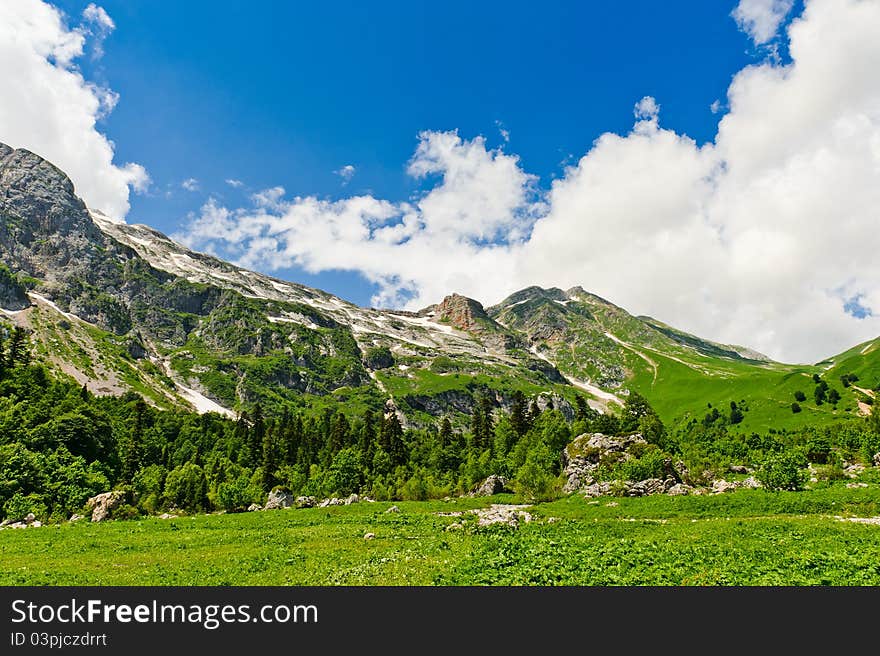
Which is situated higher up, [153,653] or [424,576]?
[153,653]

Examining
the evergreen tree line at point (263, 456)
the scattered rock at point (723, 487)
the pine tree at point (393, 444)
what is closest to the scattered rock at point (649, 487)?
the evergreen tree line at point (263, 456)

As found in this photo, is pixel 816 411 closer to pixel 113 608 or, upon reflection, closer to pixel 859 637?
pixel 859 637

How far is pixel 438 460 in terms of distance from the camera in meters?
113

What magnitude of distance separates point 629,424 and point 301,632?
107m

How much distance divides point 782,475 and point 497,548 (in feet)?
148

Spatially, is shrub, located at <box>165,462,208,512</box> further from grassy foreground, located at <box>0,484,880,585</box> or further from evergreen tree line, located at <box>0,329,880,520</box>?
grassy foreground, located at <box>0,484,880,585</box>

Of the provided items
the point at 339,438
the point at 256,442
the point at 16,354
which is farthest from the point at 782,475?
the point at 16,354

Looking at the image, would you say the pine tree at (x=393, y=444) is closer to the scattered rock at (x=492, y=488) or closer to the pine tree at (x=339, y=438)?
the pine tree at (x=339, y=438)

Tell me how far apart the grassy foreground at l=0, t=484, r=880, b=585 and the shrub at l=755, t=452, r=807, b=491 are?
8.79 ft

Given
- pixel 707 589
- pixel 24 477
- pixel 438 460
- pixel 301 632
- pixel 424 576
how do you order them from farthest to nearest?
pixel 438 460, pixel 24 477, pixel 424 576, pixel 707 589, pixel 301 632

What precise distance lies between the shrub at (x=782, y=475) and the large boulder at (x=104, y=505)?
262ft

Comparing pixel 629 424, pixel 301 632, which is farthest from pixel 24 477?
pixel 629 424

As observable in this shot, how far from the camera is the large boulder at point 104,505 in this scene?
53156 mm

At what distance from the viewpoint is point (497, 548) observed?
2620 centimetres
